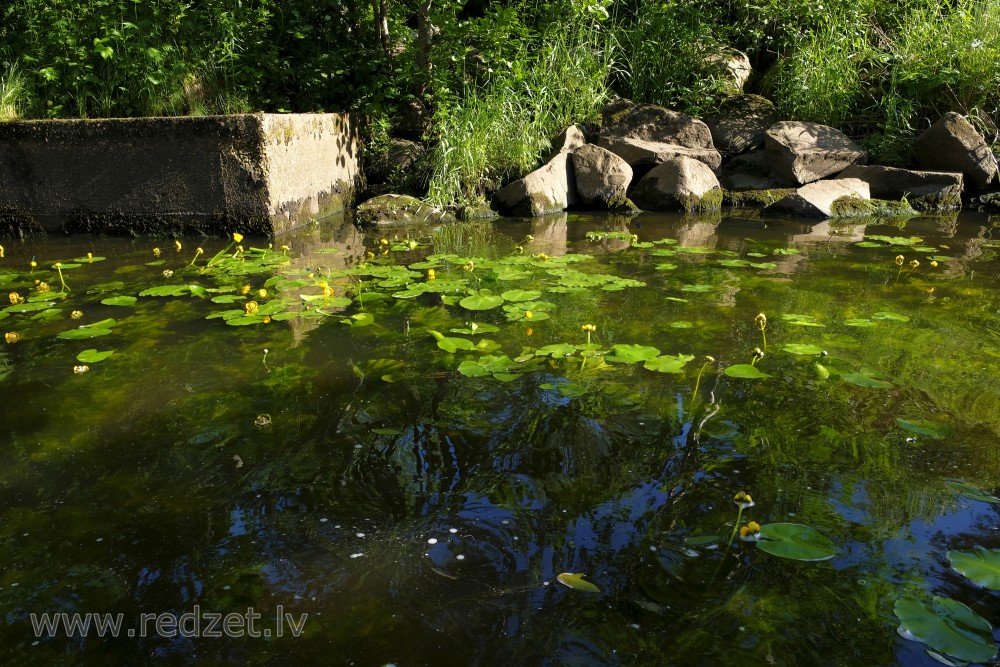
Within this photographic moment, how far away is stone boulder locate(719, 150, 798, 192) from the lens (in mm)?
6805

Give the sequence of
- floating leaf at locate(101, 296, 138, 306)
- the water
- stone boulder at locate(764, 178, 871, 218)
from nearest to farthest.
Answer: the water < floating leaf at locate(101, 296, 138, 306) < stone boulder at locate(764, 178, 871, 218)

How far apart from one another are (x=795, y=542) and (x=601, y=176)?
5138mm

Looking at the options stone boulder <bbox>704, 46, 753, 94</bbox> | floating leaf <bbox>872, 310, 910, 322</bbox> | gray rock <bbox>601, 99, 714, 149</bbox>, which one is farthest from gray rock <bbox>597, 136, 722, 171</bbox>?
floating leaf <bbox>872, 310, 910, 322</bbox>

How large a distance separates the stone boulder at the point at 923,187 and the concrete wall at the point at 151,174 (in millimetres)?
5074

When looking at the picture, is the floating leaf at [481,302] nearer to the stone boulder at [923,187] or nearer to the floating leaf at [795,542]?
the floating leaf at [795,542]

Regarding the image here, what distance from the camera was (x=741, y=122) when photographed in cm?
730

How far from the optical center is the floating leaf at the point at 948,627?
4.30 ft

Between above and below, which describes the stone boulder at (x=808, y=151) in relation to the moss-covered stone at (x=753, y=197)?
above

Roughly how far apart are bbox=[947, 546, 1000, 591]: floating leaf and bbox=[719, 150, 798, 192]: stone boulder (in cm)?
563

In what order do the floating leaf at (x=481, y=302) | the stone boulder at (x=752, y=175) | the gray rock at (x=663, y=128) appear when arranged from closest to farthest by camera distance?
1. the floating leaf at (x=481, y=302)
2. the stone boulder at (x=752, y=175)
3. the gray rock at (x=663, y=128)

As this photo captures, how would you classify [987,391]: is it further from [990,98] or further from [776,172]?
[990,98]

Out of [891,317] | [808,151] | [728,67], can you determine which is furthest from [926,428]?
[728,67]

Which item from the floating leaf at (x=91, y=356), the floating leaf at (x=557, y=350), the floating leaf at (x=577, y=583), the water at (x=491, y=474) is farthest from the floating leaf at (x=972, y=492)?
the floating leaf at (x=91, y=356)

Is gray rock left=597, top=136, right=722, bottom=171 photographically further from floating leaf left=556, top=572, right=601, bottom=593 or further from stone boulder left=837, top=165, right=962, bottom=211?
floating leaf left=556, top=572, right=601, bottom=593
